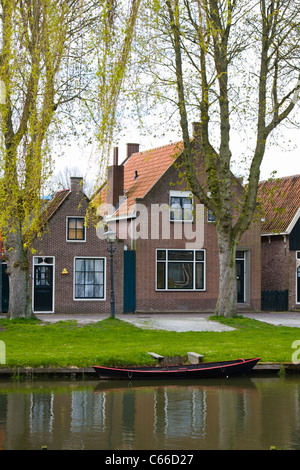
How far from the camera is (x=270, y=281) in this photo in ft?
118

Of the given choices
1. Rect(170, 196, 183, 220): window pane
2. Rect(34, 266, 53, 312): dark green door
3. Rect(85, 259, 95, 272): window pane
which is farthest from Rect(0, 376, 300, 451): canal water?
Rect(170, 196, 183, 220): window pane

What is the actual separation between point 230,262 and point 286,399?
38.6 feet

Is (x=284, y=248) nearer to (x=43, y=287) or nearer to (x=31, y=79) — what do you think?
(x=43, y=287)

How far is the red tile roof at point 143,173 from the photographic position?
108ft

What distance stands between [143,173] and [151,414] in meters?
23.1

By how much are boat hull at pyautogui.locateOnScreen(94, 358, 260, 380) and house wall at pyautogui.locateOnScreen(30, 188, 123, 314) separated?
46.6 feet

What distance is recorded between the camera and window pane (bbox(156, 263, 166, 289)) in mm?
32188

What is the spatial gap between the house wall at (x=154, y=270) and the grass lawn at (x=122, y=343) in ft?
23.2

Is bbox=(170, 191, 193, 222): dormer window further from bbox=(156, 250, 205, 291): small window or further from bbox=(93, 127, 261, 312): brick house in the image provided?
bbox=(156, 250, 205, 291): small window

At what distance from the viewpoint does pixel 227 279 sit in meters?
25.4

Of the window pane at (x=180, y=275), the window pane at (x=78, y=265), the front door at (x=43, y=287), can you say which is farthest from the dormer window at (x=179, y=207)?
the front door at (x=43, y=287)

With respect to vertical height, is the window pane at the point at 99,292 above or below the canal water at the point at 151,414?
above

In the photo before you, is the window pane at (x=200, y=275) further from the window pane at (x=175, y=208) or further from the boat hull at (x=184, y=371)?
the boat hull at (x=184, y=371)
